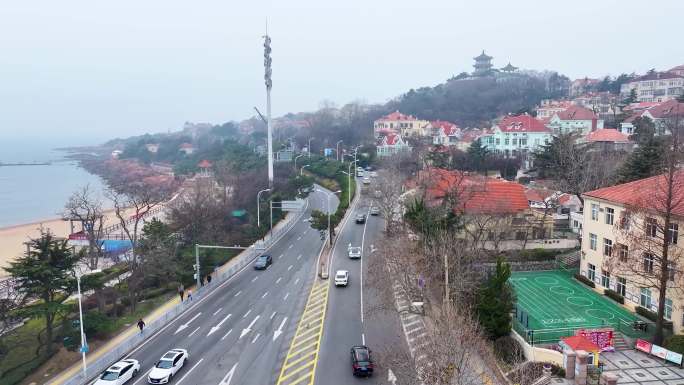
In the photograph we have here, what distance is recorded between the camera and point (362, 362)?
2309 centimetres

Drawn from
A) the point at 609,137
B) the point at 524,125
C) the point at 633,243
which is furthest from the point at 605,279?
the point at 524,125

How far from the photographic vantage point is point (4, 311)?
25.1 metres

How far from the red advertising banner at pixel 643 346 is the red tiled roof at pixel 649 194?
680 centimetres

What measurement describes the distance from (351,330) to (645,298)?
→ 18156mm

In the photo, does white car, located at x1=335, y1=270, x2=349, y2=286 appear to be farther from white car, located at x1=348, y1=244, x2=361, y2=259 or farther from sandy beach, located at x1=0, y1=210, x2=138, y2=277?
sandy beach, located at x1=0, y1=210, x2=138, y2=277

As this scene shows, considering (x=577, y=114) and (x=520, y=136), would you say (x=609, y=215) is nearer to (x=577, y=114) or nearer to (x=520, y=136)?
(x=520, y=136)

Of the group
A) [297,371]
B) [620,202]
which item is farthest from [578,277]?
[297,371]

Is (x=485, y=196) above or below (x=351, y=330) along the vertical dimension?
above

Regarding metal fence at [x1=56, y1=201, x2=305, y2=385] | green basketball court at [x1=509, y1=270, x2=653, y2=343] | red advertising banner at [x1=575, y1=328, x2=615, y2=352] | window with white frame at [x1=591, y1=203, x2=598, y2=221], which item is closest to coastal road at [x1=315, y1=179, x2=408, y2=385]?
green basketball court at [x1=509, y1=270, x2=653, y2=343]

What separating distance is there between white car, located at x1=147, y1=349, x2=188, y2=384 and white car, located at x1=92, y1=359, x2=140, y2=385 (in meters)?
0.88

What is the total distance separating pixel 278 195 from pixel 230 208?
6757 mm

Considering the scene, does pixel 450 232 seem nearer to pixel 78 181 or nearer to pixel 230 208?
pixel 230 208

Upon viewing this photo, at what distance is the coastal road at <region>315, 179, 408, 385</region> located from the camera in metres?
23.4

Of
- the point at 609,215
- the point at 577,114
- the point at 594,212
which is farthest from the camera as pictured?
the point at 577,114
